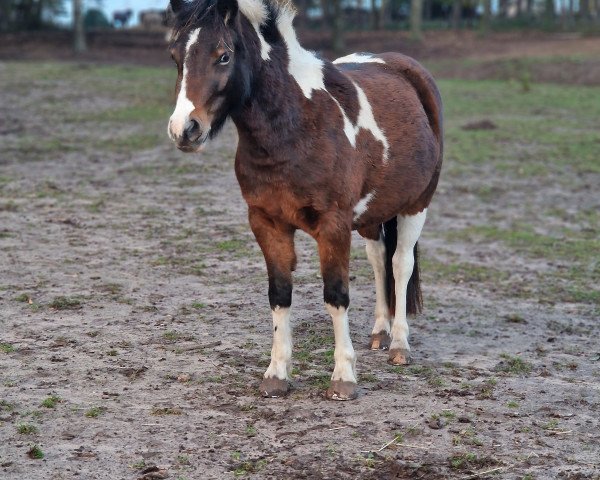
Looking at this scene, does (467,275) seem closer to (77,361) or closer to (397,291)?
(397,291)

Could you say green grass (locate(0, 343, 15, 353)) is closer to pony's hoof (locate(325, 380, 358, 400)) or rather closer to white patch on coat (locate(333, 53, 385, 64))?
pony's hoof (locate(325, 380, 358, 400))

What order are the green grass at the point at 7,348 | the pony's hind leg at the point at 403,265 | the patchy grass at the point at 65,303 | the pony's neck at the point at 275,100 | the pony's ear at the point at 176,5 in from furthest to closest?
the patchy grass at the point at 65,303, the pony's hind leg at the point at 403,265, the green grass at the point at 7,348, the pony's neck at the point at 275,100, the pony's ear at the point at 176,5

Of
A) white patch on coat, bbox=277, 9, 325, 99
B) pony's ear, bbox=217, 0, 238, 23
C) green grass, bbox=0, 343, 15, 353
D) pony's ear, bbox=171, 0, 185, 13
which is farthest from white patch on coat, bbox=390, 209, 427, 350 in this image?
green grass, bbox=0, 343, 15, 353

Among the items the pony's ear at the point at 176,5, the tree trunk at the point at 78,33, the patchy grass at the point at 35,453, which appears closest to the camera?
the patchy grass at the point at 35,453

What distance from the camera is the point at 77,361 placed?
227 inches

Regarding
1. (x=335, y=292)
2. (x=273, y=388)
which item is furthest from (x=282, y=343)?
(x=335, y=292)

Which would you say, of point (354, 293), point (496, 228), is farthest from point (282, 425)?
point (496, 228)

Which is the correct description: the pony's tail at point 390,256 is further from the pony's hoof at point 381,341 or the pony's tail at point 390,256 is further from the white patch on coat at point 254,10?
the white patch on coat at point 254,10

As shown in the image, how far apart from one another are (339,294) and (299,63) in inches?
49.1

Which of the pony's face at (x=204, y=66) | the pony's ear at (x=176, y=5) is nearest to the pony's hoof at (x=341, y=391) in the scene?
the pony's face at (x=204, y=66)

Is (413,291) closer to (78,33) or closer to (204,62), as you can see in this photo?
(204,62)

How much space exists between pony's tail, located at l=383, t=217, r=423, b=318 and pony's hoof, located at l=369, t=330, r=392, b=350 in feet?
0.45

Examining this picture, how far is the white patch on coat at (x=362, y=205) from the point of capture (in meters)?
5.59

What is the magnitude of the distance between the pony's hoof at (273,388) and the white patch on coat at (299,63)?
1.52 m
